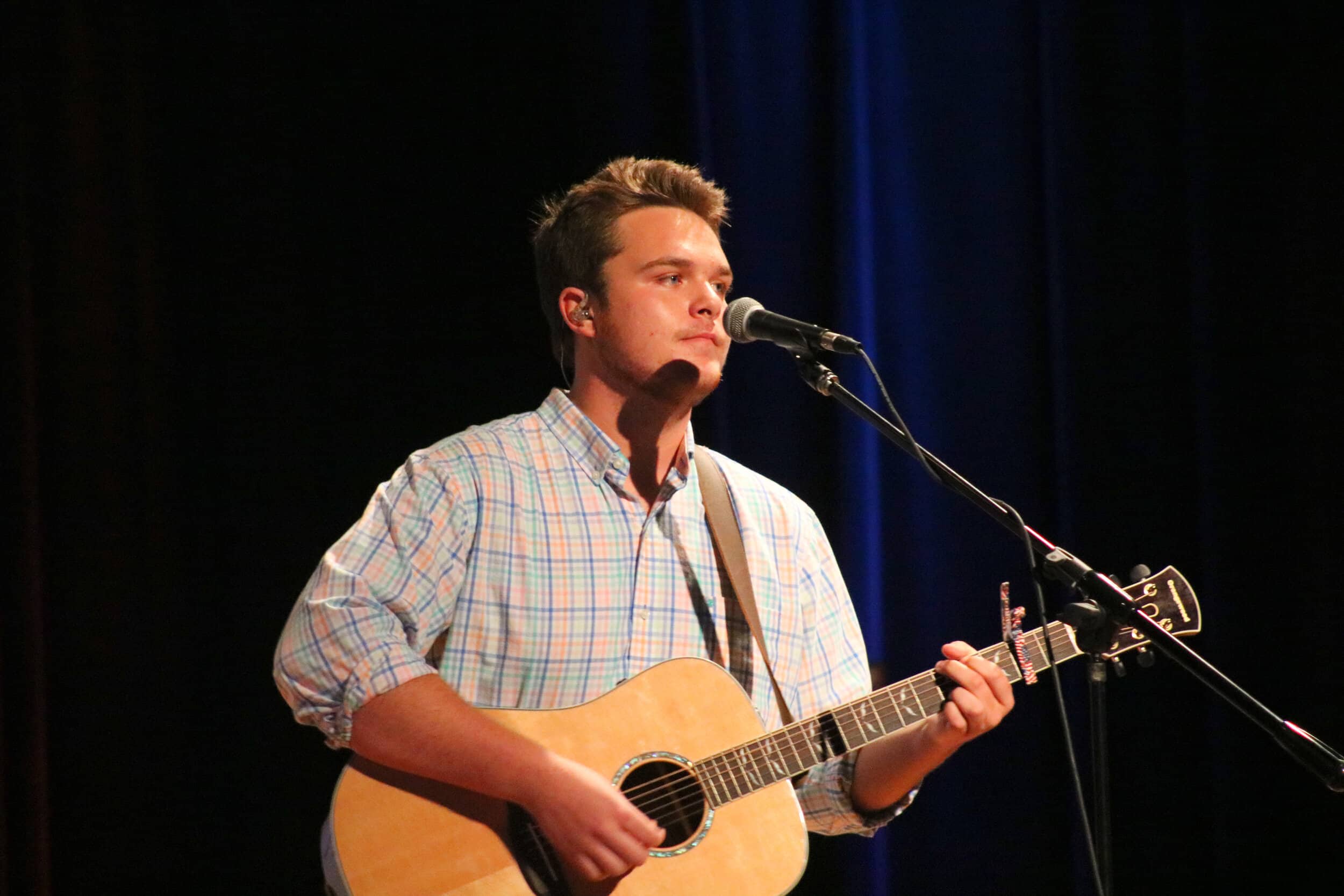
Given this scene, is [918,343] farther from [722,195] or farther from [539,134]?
[539,134]

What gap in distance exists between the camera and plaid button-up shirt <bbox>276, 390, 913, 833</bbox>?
90.1 inches

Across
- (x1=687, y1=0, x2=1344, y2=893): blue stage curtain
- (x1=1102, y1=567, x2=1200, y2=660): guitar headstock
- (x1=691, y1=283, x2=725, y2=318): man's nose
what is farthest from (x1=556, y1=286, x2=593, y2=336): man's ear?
(x1=1102, y1=567, x2=1200, y2=660): guitar headstock

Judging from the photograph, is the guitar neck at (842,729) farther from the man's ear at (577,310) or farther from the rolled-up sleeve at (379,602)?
the man's ear at (577,310)

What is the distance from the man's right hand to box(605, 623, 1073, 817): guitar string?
0.12m

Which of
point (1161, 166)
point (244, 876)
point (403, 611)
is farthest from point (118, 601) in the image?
point (1161, 166)

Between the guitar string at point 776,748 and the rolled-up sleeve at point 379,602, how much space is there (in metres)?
0.50

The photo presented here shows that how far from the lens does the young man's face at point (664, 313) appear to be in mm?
2732

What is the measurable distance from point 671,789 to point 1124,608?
93cm

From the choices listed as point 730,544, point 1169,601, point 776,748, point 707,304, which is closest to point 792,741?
point 776,748

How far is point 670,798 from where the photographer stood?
230 cm

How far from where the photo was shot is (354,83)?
3.42 meters

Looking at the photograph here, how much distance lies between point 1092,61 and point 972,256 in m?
0.69

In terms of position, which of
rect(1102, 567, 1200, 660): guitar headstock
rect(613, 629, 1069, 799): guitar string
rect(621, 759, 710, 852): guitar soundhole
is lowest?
rect(621, 759, 710, 852): guitar soundhole

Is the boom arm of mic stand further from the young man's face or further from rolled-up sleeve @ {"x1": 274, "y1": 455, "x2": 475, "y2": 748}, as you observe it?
rolled-up sleeve @ {"x1": 274, "y1": 455, "x2": 475, "y2": 748}
